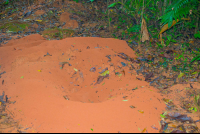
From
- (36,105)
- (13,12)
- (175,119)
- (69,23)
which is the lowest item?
(175,119)

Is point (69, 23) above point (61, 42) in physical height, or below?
above

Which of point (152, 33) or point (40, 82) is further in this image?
point (152, 33)

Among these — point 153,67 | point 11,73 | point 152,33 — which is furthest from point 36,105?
point 152,33

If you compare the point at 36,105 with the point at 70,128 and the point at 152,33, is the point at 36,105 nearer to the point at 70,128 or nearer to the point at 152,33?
the point at 70,128

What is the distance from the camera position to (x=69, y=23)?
565 cm

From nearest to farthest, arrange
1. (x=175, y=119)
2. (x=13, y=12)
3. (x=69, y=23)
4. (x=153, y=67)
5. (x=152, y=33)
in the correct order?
(x=175, y=119) → (x=153, y=67) → (x=152, y=33) → (x=69, y=23) → (x=13, y=12)

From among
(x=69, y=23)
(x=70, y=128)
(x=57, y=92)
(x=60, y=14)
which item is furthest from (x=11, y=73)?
(x=60, y=14)

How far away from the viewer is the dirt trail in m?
1.95

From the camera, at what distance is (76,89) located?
2.96m

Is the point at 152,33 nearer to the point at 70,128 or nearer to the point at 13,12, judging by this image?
the point at 70,128

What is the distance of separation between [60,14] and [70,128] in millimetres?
5043

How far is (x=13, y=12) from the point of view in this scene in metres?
6.18

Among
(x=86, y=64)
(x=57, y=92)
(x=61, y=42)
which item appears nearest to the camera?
(x=57, y=92)

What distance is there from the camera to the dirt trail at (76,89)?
1.95 metres
